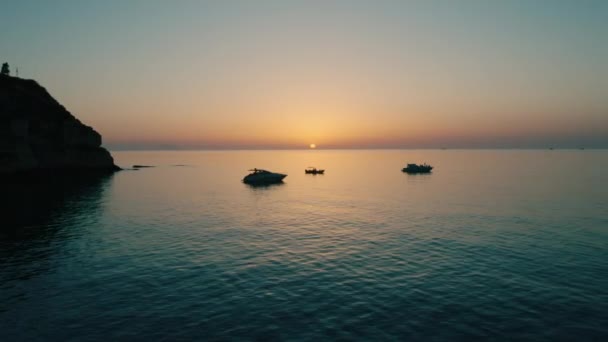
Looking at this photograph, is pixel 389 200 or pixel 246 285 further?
pixel 389 200

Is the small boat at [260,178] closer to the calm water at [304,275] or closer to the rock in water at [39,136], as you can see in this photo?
the calm water at [304,275]

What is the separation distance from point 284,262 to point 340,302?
9.52 m

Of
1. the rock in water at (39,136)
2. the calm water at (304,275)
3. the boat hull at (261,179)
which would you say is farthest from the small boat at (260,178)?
the rock in water at (39,136)

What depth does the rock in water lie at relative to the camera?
9325cm

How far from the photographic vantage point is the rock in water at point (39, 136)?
306ft

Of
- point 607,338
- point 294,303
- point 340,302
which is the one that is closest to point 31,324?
point 294,303

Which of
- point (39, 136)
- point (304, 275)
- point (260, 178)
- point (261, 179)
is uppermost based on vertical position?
point (39, 136)

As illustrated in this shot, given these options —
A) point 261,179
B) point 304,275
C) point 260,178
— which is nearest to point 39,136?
point 260,178

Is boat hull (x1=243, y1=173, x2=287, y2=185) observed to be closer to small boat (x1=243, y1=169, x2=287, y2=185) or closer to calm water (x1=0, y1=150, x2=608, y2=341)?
small boat (x1=243, y1=169, x2=287, y2=185)

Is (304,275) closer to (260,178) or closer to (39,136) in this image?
(260,178)

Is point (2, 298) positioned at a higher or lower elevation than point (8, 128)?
lower

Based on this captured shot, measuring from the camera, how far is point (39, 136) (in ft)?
351

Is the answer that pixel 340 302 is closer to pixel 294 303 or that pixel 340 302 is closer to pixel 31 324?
pixel 294 303

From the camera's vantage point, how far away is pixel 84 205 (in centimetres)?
6356
